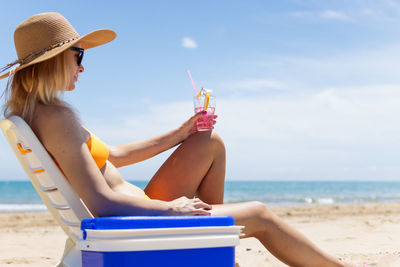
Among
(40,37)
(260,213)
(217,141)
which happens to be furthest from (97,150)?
(260,213)

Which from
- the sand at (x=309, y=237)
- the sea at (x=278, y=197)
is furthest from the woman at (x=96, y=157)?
the sea at (x=278, y=197)

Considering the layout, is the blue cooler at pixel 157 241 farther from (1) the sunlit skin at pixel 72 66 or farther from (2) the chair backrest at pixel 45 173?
(1) the sunlit skin at pixel 72 66

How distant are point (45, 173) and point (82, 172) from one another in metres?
0.22

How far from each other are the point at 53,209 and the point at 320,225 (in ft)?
18.5

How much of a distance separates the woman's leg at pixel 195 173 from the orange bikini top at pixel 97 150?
0.50 m

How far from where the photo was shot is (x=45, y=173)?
6.35ft

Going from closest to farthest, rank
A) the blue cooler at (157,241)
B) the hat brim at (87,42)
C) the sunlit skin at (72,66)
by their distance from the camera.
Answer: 1. the blue cooler at (157,241)
2. the hat brim at (87,42)
3. the sunlit skin at (72,66)

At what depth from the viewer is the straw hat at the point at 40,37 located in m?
2.04

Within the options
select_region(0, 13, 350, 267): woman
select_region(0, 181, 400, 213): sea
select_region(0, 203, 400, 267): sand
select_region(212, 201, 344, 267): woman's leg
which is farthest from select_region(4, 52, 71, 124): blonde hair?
select_region(0, 181, 400, 213): sea

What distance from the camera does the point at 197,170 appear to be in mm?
2529

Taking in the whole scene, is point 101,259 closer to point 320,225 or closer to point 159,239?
point 159,239

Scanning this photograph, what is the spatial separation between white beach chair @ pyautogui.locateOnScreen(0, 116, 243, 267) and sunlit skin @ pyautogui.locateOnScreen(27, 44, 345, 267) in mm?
58

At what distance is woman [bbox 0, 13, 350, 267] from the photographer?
1.84 metres

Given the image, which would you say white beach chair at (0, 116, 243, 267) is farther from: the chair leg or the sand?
the sand
